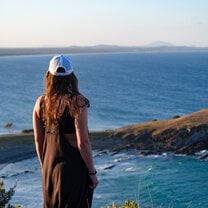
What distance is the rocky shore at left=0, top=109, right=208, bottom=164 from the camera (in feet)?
177

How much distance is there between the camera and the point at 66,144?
5.87 m

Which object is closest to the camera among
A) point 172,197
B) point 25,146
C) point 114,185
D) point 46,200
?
point 46,200

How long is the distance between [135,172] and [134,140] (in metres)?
11.7

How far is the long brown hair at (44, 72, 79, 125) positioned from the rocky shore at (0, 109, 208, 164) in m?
46.4

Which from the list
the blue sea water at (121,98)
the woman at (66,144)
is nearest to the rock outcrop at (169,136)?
the blue sea water at (121,98)

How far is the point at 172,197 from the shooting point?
124 ft

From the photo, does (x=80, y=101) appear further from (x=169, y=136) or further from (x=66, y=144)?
(x=169, y=136)

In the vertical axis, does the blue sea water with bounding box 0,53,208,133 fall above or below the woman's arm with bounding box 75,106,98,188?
below

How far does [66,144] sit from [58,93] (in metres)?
0.55

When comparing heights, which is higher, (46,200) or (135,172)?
(46,200)

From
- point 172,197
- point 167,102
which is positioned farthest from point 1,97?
point 172,197

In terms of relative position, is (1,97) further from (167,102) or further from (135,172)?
(135,172)

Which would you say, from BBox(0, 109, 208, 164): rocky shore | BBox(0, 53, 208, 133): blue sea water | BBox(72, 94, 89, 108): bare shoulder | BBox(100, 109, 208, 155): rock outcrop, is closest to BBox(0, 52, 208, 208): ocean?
BBox(0, 53, 208, 133): blue sea water

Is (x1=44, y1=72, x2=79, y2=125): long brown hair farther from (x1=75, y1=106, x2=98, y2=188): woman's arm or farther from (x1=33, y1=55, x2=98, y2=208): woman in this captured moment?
(x1=75, y1=106, x2=98, y2=188): woman's arm
